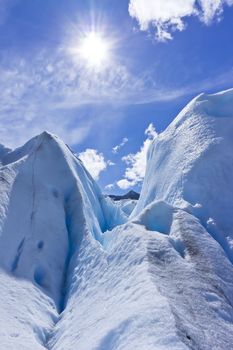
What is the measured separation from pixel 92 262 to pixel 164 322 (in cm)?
670

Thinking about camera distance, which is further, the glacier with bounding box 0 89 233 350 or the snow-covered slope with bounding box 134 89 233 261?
the snow-covered slope with bounding box 134 89 233 261

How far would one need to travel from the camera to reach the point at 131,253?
48.2 feet

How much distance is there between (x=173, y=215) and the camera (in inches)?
675

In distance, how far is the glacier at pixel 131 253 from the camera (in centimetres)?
1095

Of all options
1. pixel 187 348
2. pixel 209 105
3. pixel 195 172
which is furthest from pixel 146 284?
pixel 209 105

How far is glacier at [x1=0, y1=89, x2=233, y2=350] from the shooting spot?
10945 mm

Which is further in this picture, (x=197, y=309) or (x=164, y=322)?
(x=197, y=309)

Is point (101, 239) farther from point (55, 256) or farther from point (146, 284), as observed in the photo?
point (146, 284)

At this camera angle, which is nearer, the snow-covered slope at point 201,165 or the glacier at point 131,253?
the glacier at point 131,253

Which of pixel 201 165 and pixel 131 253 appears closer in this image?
pixel 131 253

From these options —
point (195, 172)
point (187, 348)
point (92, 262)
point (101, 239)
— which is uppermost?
point (195, 172)

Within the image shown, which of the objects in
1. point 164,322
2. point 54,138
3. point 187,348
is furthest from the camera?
point 54,138

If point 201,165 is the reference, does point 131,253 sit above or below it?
below

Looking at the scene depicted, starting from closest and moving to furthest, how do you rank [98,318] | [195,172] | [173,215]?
1. [98,318]
2. [173,215]
3. [195,172]
